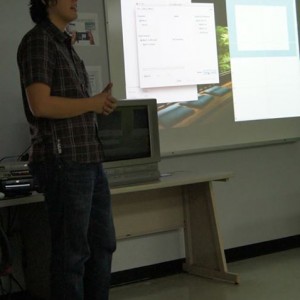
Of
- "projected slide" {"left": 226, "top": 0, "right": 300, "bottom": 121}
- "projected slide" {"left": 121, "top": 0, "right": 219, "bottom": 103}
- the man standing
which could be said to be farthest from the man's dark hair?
"projected slide" {"left": 226, "top": 0, "right": 300, "bottom": 121}

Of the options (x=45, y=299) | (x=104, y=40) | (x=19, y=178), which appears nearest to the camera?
→ (x=19, y=178)

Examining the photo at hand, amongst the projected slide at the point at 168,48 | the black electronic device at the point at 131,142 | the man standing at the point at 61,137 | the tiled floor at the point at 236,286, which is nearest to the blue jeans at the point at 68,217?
the man standing at the point at 61,137

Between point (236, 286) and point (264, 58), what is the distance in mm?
1695

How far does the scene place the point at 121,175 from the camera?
286 centimetres

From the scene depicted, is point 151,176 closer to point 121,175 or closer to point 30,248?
point 121,175

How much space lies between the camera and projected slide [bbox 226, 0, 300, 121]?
3.75 meters

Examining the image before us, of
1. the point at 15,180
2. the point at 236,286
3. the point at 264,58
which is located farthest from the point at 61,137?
the point at 264,58

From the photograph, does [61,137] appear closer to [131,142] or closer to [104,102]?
[104,102]

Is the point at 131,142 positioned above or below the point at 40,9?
below

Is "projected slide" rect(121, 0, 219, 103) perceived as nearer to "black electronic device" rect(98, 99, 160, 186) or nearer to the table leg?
"black electronic device" rect(98, 99, 160, 186)

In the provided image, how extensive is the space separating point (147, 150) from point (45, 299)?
0.99m

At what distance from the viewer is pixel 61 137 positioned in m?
1.80

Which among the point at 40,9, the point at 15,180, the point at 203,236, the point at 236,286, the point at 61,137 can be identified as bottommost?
the point at 236,286

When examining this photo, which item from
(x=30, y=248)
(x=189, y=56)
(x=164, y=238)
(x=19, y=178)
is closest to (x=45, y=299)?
(x=30, y=248)
